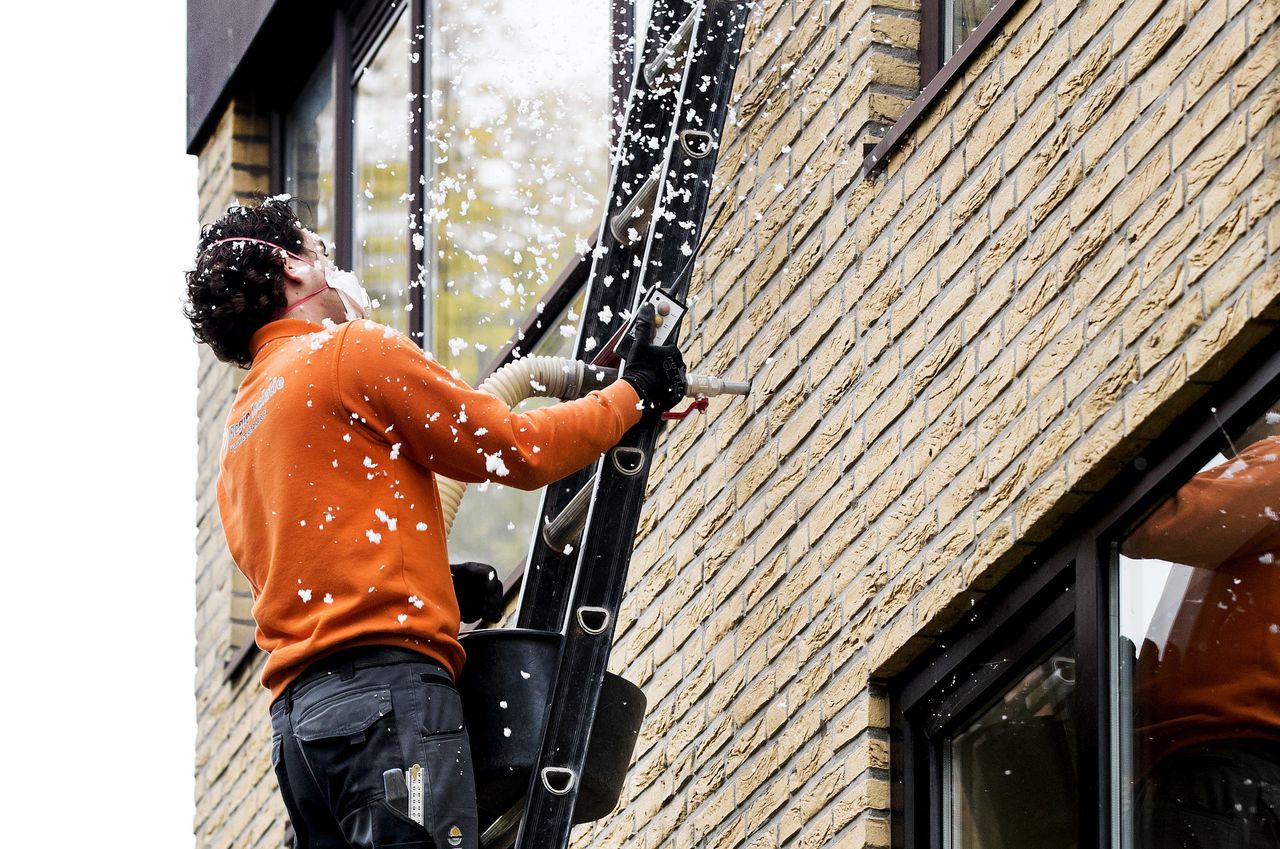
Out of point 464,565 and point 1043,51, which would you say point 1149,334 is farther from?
point 464,565

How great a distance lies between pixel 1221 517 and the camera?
477 centimetres

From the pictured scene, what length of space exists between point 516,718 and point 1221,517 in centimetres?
159

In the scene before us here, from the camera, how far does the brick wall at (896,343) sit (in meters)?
4.82

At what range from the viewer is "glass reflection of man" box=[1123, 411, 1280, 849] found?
14.9ft

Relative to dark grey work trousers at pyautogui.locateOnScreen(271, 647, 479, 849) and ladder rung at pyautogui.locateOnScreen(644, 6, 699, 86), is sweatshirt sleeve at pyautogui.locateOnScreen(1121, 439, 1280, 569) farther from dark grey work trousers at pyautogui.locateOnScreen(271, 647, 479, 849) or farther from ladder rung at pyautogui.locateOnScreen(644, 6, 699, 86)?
ladder rung at pyautogui.locateOnScreen(644, 6, 699, 86)

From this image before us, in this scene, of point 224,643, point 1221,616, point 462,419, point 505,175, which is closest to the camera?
point 1221,616

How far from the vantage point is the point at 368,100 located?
400 inches

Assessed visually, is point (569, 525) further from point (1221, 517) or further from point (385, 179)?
point (385, 179)

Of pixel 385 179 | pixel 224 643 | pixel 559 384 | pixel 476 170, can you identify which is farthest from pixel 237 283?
pixel 224 643

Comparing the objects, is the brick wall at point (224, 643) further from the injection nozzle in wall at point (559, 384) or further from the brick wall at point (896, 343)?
the injection nozzle in wall at point (559, 384)

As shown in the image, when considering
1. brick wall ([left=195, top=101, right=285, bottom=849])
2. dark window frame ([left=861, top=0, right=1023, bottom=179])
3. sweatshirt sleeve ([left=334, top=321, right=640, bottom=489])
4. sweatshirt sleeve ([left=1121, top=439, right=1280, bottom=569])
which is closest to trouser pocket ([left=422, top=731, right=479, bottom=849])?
sweatshirt sleeve ([left=334, top=321, right=640, bottom=489])

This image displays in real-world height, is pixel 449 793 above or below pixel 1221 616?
below

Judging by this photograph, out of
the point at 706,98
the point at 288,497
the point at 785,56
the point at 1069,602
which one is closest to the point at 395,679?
the point at 288,497

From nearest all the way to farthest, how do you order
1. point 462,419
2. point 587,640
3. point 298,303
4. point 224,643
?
1. point 462,419
2. point 587,640
3. point 298,303
4. point 224,643
